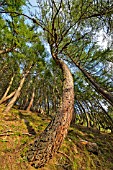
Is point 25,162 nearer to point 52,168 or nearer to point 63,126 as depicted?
point 52,168

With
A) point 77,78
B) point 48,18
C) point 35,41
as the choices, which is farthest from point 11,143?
point 35,41

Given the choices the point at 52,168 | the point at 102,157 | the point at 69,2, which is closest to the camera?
the point at 52,168

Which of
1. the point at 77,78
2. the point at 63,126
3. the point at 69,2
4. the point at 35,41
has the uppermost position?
the point at 35,41

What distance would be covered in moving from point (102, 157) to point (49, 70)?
7.76 meters

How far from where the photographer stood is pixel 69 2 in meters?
5.25

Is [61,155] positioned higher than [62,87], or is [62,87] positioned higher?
[62,87]

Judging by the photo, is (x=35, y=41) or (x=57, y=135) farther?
(x=35, y=41)

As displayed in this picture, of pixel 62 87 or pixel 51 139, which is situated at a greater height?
pixel 62 87

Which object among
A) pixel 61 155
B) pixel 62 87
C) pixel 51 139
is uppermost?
pixel 62 87

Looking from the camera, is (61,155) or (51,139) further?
(61,155)

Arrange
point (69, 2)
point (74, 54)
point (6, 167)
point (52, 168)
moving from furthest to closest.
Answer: point (74, 54) → point (69, 2) → point (52, 168) → point (6, 167)

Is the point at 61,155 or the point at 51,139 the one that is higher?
the point at 51,139

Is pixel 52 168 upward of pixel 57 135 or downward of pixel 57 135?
downward

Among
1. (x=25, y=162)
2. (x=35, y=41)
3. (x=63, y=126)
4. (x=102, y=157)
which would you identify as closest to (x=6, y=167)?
(x=25, y=162)
